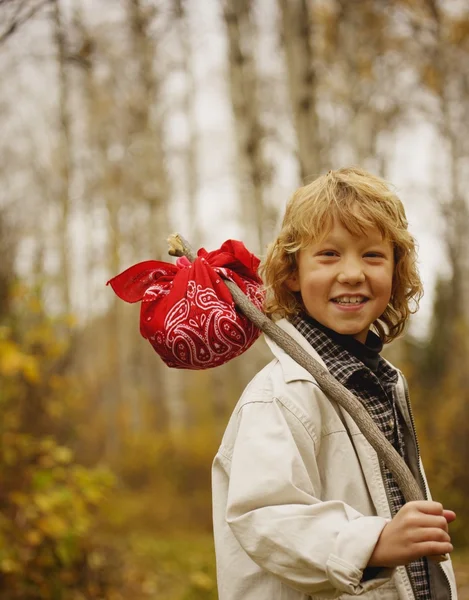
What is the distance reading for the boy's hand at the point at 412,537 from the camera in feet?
4.70

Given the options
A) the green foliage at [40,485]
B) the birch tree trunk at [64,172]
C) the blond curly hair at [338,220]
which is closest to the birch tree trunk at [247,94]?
the green foliage at [40,485]

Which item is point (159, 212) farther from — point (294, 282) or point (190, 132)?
point (294, 282)

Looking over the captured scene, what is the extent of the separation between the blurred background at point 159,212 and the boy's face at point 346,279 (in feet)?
5.21

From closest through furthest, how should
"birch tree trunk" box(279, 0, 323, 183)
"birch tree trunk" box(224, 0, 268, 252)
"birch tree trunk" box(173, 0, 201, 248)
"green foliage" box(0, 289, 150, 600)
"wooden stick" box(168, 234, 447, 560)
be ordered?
"wooden stick" box(168, 234, 447, 560) < "green foliage" box(0, 289, 150, 600) < "birch tree trunk" box(279, 0, 323, 183) < "birch tree trunk" box(224, 0, 268, 252) < "birch tree trunk" box(173, 0, 201, 248)

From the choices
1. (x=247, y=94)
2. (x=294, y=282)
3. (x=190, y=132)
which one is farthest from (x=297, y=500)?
(x=190, y=132)

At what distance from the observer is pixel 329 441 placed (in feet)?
5.60

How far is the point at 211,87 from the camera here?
15.6m

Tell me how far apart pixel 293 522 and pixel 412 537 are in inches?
9.6

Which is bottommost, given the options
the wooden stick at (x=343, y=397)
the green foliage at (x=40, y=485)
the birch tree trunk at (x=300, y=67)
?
the green foliage at (x=40, y=485)

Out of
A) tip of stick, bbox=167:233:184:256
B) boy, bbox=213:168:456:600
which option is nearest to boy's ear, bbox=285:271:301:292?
boy, bbox=213:168:456:600

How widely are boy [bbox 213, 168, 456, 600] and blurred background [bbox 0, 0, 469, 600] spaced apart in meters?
1.54

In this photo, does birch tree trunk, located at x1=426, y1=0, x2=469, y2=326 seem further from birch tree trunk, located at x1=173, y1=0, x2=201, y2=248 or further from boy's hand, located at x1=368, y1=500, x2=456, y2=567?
boy's hand, located at x1=368, y1=500, x2=456, y2=567

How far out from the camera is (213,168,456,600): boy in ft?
4.83

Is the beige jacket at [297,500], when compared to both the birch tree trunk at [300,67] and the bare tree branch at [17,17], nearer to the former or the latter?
the bare tree branch at [17,17]
